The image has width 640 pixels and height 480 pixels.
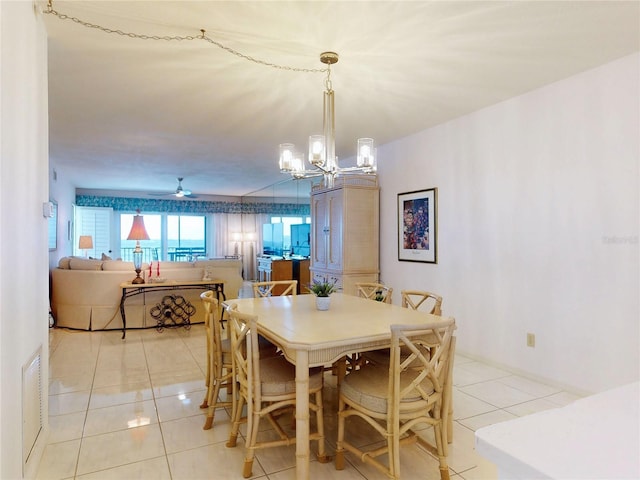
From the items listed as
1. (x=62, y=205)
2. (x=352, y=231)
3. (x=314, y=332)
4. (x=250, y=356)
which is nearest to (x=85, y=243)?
(x=62, y=205)

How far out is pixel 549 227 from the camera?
10.1ft

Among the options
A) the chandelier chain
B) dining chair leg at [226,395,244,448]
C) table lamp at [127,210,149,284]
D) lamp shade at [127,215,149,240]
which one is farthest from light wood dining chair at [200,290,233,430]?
lamp shade at [127,215,149,240]

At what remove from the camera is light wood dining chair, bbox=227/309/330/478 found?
1.93m

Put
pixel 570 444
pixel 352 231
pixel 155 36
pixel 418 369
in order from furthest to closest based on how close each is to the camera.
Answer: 1. pixel 352 231
2. pixel 155 36
3. pixel 418 369
4. pixel 570 444

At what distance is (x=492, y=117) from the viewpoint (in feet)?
11.6

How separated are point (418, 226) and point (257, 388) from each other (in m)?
2.98

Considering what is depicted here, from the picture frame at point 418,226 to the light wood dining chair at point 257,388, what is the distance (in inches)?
97.5

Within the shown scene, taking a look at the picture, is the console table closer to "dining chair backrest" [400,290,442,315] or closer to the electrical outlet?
"dining chair backrest" [400,290,442,315]

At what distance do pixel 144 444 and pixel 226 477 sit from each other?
0.64 meters

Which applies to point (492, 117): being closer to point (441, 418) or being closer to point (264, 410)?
point (441, 418)

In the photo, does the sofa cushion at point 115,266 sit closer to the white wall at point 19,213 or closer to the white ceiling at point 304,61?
A: the white ceiling at point 304,61

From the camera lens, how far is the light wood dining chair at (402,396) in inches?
68.8

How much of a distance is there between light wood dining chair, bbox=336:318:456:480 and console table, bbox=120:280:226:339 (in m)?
3.61

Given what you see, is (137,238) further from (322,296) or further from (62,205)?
(322,296)
